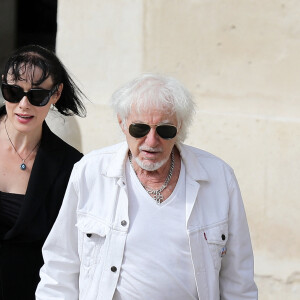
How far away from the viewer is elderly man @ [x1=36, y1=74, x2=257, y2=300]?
11.0 feet

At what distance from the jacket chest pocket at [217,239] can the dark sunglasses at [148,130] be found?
0.42 metres

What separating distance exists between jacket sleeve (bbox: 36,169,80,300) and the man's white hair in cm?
37

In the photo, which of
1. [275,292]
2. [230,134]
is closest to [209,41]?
[230,134]

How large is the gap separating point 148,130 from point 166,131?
0.07 metres

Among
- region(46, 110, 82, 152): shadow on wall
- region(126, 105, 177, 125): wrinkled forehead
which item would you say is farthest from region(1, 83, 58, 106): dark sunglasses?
region(46, 110, 82, 152): shadow on wall

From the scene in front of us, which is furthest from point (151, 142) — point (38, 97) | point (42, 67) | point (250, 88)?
point (250, 88)

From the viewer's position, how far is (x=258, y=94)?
552cm

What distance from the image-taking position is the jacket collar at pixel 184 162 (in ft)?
11.3

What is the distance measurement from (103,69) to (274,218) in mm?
1663

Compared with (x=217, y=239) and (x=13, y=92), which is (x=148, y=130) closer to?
(x=217, y=239)

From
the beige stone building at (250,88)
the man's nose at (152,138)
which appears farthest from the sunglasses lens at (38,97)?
the beige stone building at (250,88)

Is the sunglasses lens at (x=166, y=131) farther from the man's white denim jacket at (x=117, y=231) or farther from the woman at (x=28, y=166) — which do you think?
the woman at (x=28, y=166)

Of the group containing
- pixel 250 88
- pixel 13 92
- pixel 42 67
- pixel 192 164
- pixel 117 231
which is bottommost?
pixel 117 231

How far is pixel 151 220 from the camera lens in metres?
3.37
